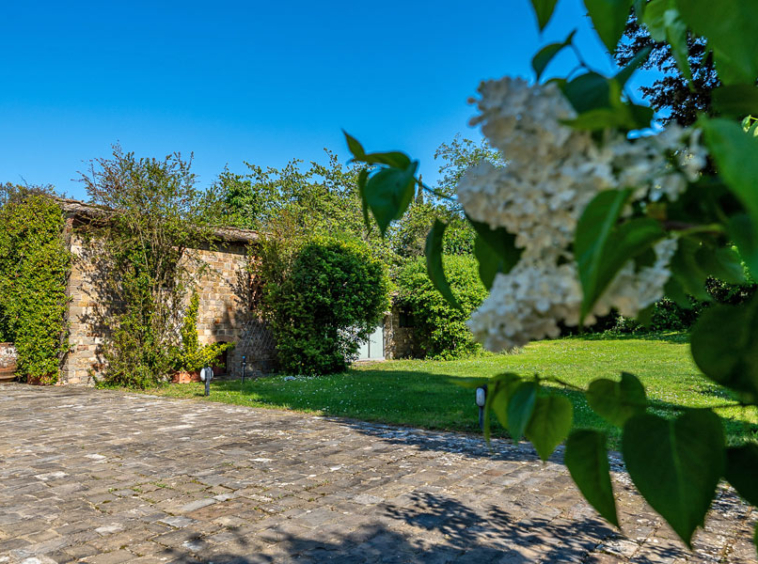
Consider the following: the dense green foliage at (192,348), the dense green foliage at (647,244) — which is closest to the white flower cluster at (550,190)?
the dense green foliage at (647,244)

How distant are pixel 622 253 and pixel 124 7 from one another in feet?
52.5

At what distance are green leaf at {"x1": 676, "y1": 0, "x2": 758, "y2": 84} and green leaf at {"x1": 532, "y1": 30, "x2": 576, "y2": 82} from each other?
0.34 feet

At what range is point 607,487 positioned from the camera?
1.97ft

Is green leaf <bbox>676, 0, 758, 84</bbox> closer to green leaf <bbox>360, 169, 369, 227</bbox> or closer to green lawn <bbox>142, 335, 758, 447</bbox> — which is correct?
green leaf <bbox>360, 169, 369, 227</bbox>

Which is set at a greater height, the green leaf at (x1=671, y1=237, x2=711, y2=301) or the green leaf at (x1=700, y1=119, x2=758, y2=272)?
the green leaf at (x1=700, y1=119, x2=758, y2=272)

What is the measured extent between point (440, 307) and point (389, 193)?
16.3 meters

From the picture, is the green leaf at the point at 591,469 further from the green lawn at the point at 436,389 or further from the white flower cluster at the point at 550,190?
the green lawn at the point at 436,389

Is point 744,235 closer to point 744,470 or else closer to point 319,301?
point 744,470

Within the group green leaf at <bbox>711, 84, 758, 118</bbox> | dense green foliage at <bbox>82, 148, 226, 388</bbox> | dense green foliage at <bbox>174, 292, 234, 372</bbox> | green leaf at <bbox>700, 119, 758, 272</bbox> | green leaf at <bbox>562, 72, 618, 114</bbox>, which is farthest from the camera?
dense green foliage at <bbox>174, 292, 234, 372</bbox>

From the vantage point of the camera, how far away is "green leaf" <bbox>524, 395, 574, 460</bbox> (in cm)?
65

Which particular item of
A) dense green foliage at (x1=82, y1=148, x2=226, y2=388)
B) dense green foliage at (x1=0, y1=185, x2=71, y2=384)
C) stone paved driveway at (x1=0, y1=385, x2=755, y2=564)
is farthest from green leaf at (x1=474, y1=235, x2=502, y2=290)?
dense green foliage at (x1=0, y1=185, x2=71, y2=384)

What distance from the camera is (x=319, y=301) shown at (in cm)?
1290

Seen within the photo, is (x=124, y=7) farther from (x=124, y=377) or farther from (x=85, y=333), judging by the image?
(x=124, y=377)

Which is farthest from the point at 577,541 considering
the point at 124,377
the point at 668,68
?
the point at 124,377
